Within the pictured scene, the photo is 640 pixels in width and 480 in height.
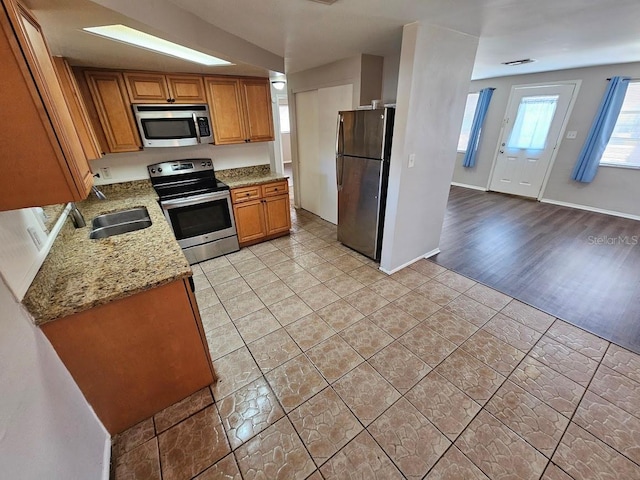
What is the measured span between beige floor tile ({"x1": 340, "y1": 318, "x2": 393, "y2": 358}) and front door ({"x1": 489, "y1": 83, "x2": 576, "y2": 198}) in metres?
5.13

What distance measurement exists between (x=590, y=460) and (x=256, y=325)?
214 cm

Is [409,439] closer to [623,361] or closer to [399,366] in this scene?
[399,366]

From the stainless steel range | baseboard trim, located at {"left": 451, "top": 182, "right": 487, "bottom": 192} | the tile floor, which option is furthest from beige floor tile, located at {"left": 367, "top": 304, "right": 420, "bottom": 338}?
baseboard trim, located at {"left": 451, "top": 182, "right": 487, "bottom": 192}

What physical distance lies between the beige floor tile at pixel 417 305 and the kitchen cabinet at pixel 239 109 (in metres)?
2.65

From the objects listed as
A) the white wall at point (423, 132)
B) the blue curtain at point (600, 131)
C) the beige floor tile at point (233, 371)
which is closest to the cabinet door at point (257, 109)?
the white wall at point (423, 132)

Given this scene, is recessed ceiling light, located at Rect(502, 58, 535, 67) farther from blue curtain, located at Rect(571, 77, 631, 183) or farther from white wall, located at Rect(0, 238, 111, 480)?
white wall, located at Rect(0, 238, 111, 480)

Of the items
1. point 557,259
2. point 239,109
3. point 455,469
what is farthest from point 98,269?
point 557,259

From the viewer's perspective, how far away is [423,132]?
8.08 ft

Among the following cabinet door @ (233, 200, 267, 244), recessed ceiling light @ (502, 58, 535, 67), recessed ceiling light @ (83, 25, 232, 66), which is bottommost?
cabinet door @ (233, 200, 267, 244)

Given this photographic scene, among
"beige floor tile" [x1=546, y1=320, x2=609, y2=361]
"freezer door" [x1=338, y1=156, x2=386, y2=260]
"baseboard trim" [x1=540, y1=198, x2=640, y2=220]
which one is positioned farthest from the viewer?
"baseboard trim" [x1=540, y1=198, x2=640, y2=220]

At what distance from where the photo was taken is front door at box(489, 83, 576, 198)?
4.65 meters

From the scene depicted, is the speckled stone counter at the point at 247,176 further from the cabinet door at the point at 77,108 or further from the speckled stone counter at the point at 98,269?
the speckled stone counter at the point at 98,269

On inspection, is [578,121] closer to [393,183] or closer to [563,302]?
[563,302]

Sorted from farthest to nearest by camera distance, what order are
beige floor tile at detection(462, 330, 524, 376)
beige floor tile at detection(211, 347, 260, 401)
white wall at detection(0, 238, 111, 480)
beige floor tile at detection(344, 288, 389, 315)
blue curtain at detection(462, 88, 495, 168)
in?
blue curtain at detection(462, 88, 495, 168), beige floor tile at detection(344, 288, 389, 315), beige floor tile at detection(462, 330, 524, 376), beige floor tile at detection(211, 347, 260, 401), white wall at detection(0, 238, 111, 480)
